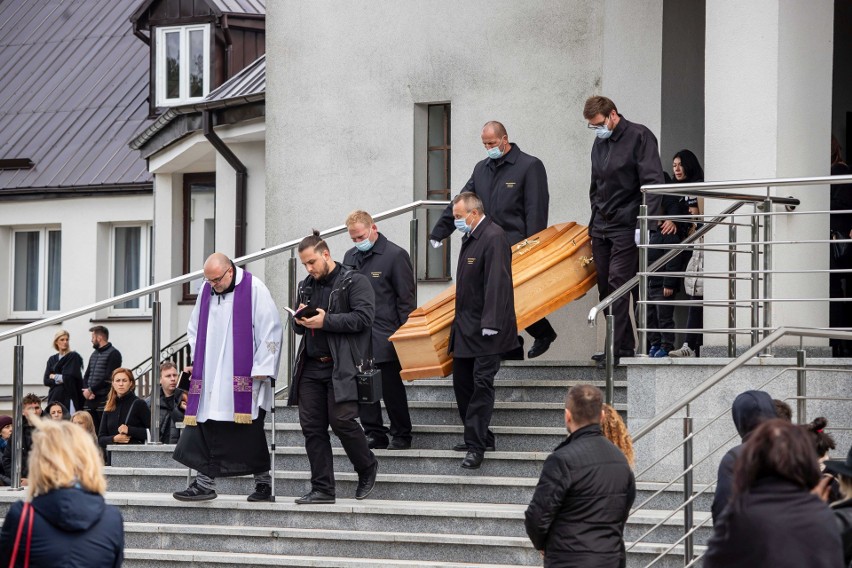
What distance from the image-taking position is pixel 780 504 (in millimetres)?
5746

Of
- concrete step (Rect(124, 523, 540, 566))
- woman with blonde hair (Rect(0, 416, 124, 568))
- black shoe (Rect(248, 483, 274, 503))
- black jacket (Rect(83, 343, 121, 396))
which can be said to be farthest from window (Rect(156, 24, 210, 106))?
woman with blonde hair (Rect(0, 416, 124, 568))

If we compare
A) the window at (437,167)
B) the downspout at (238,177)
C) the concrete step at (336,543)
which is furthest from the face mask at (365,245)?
the downspout at (238,177)

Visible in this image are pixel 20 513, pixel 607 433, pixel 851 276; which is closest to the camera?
pixel 20 513

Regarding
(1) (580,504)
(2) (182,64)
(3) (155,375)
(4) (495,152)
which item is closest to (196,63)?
(2) (182,64)

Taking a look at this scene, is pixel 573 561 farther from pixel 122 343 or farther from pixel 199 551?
pixel 122 343

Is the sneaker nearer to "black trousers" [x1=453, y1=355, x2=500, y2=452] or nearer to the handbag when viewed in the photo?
"black trousers" [x1=453, y1=355, x2=500, y2=452]

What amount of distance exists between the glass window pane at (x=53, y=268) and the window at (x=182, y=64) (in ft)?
11.2

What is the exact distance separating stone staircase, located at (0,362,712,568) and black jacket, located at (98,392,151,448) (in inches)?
37.5

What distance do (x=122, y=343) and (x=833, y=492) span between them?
67.6ft

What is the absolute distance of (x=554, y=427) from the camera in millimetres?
11859

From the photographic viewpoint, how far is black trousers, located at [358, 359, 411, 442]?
1209 centimetres

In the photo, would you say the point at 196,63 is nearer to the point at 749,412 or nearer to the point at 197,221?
the point at 197,221

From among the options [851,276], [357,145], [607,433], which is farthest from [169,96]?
[607,433]

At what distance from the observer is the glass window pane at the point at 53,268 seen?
1135 inches
